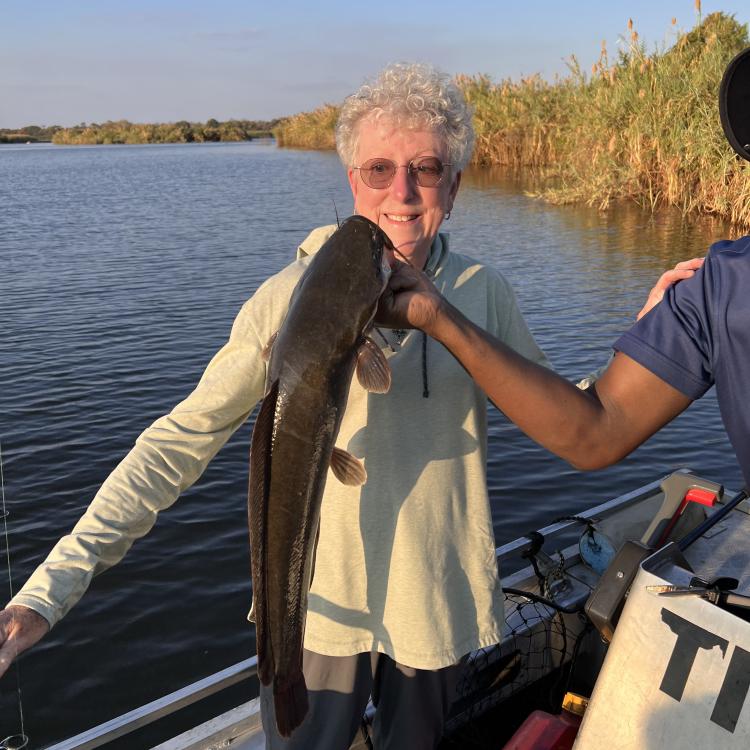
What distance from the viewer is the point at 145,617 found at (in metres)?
5.72

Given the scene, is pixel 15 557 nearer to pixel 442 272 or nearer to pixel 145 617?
pixel 145 617

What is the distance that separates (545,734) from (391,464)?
46.5 inches

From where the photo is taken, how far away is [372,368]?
1.88 meters

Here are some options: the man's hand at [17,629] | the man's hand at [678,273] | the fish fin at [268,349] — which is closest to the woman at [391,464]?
the fish fin at [268,349]

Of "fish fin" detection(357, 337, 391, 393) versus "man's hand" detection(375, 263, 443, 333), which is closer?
"man's hand" detection(375, 263, 443, 333)

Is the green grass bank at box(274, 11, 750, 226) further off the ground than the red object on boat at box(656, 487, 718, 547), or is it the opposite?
the green grass bank at box(274, 11, 750, 226)

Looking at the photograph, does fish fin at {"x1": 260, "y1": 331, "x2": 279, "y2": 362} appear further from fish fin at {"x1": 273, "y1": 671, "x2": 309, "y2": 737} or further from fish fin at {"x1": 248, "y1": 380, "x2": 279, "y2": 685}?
fish fin at {"x1": 273, "y1": 671, "x2": 309, "y2": 737}

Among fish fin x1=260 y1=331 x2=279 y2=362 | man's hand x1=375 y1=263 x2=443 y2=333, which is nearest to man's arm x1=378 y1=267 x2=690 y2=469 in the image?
man's hand x1=375 y1=263 x2=443 y2=333

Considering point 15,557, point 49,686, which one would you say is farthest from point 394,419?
point 15,557

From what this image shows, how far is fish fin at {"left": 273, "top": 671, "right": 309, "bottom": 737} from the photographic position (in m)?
2.00

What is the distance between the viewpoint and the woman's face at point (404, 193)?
86.5 inches

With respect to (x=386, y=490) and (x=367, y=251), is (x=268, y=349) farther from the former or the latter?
(x=386, y=490)

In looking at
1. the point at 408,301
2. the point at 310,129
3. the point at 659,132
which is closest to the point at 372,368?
the point at 408,301

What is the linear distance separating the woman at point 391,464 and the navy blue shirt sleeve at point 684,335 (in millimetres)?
619
